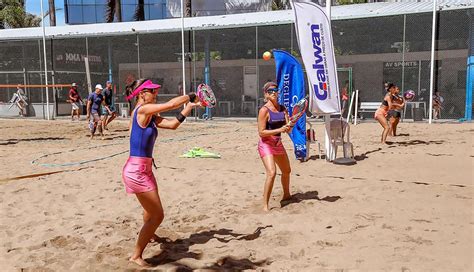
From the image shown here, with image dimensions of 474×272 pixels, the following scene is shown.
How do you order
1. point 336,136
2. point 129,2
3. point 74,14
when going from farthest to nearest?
point 74,14 < point 129,2 < point 336,136

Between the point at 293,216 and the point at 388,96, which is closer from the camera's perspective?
the point at 293,216

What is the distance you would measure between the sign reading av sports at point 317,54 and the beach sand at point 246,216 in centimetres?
128

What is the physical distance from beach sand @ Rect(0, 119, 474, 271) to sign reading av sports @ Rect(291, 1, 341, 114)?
4.19 feet

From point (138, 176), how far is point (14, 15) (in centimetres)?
3949

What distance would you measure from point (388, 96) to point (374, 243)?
820 cm

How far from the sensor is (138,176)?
155 inches

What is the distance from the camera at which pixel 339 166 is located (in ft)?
28.3

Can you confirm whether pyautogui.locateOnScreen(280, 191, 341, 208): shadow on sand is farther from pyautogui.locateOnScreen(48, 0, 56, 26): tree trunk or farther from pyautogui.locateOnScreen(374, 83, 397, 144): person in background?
pyautogui.locateOnScreen(48, 0, 56, 26): tree trunk

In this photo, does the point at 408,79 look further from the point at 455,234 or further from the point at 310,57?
the point at 455,234

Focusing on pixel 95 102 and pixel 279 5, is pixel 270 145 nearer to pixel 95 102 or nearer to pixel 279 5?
pixel 95 102

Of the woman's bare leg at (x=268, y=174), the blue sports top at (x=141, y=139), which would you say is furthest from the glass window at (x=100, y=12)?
the blue sports top at (x=141, y=139)

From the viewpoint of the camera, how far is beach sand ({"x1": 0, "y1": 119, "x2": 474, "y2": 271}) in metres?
4.11

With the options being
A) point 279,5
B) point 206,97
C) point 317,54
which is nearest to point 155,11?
point 279,5

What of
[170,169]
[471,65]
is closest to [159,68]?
[471,65]
